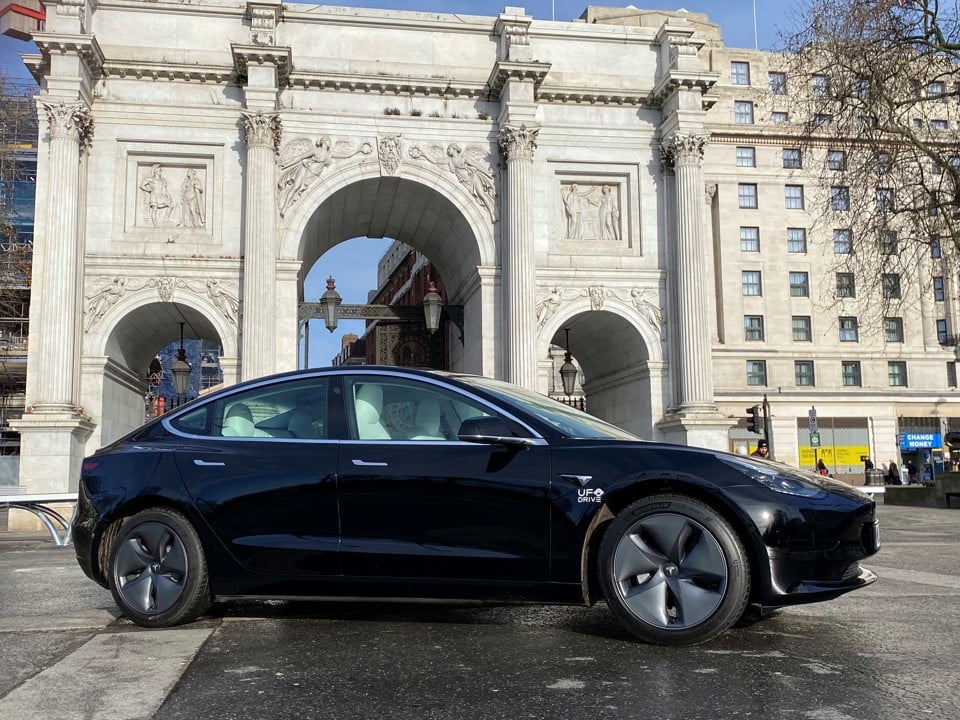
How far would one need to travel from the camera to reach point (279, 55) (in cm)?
2119

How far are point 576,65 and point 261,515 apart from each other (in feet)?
69.0

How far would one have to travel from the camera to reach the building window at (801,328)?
2044 inches

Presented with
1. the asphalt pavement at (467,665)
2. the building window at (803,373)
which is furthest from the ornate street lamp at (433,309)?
the building window at (803,373)

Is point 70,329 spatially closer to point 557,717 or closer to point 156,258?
point 156,258

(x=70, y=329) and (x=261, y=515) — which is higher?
(x=70, y=329)

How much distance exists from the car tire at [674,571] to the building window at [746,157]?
170ft

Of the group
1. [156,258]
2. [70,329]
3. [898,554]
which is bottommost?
[898,554]

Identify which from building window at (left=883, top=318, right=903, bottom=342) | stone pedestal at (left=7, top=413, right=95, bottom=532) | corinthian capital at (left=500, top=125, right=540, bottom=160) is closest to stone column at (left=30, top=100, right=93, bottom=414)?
stone pedestal at (left=7, top=413, right=95, bottom=532)

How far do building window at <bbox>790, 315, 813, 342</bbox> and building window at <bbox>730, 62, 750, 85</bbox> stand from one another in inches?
568

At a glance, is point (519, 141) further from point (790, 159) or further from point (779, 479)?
point (790, 159)

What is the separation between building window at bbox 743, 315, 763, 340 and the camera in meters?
51.6

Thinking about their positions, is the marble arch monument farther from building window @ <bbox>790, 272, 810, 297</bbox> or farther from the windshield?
building window @ <bbox>790, 272, 810, 297</bbox>

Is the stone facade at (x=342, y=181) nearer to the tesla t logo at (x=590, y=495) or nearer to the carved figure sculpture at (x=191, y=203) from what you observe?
the carved figure sculpture at (x=191, y=203)

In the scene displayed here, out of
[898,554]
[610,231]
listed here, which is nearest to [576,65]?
[610,231]
